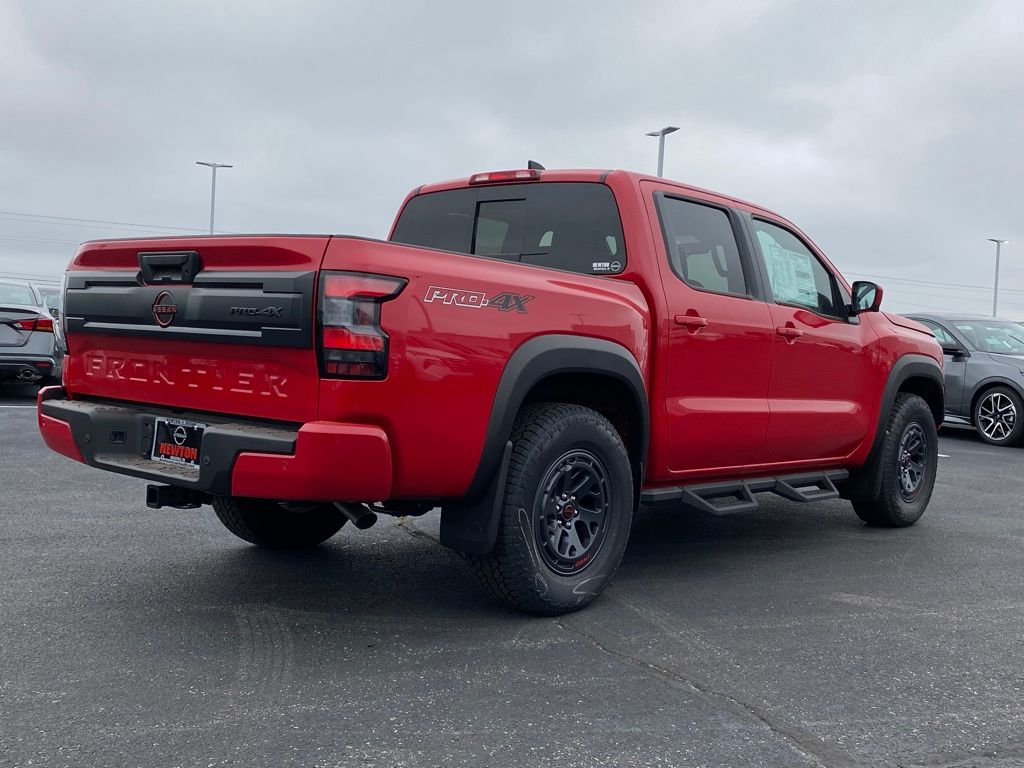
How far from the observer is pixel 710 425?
4980 mm

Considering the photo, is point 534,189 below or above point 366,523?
above

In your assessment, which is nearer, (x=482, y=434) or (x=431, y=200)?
(x=482, y=434)

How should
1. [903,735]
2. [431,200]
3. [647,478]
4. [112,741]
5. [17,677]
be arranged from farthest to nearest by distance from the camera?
[431,200] → [647,478] → [17,677] → [903,735] → [112,741]

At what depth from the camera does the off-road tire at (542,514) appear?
4.00 metres

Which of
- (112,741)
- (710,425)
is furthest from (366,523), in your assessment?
(710,425)

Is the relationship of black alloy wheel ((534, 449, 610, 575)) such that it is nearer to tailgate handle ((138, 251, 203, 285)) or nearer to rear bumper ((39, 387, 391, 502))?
rear bumper ((39, 387, 391, 502))

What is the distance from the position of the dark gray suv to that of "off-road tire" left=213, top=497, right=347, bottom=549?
9.12 m

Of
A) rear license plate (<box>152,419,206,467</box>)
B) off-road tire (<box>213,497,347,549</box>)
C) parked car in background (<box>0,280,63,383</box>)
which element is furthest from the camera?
parked car in background (<box>0,280,63,383</box>)

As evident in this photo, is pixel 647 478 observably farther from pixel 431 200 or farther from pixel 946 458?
pixel 946 458

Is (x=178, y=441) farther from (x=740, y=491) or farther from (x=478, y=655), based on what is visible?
(x=740, y=491)

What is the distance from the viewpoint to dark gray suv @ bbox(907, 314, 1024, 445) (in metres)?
12.0

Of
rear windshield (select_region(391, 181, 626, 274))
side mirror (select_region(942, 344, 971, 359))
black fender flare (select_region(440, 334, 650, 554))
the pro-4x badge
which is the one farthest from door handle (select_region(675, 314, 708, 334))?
side mirror (select_region(942, 344, 971, 359))

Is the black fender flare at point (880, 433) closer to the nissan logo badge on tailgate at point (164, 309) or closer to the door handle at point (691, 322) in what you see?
the door handle at point (691, 322)

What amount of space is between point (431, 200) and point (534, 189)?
0.72 m
